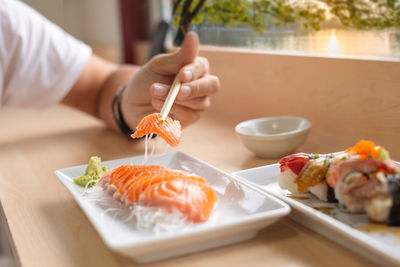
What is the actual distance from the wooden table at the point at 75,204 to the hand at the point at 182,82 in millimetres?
100

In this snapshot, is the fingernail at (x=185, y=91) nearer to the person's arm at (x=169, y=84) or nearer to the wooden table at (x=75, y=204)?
the person's arm at (x=169, y=84)

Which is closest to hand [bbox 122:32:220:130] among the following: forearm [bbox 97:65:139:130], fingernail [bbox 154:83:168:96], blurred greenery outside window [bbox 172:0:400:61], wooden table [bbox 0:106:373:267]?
fingernail [bbox 154:83:168:96]

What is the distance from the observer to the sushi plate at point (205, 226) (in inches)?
20.5

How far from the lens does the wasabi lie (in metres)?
0.80

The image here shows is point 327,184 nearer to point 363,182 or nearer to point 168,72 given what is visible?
point 363,182

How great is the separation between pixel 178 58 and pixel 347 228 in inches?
26.5

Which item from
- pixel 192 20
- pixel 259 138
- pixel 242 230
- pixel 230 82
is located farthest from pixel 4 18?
pixel 242 230

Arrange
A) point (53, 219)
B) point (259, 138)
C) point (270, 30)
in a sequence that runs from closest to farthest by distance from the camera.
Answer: point (53, 219), point (259, 138), point (270, 30)

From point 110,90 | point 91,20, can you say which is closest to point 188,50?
point 110,90

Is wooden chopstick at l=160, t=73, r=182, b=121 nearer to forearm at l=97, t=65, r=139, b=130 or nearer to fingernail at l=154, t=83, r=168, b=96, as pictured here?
fingernail at l=154, t=83, r=168, b=96

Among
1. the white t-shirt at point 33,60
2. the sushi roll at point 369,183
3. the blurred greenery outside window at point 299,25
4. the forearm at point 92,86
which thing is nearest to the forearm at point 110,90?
the forearm at point 92,86

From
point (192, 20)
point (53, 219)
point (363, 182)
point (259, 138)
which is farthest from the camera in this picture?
point (192, 20)

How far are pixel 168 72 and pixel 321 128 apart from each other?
0.42 m

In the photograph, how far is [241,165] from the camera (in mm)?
973
